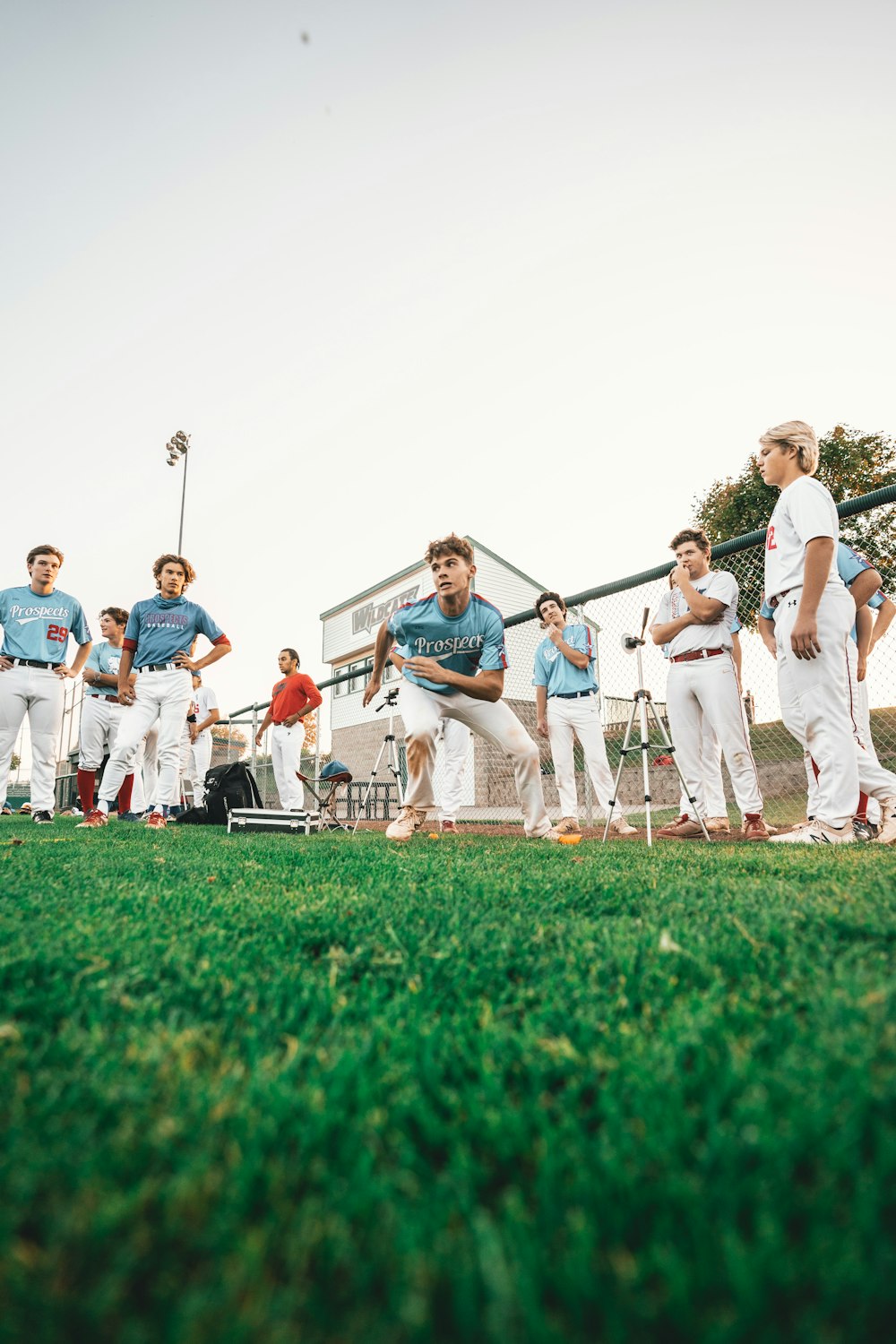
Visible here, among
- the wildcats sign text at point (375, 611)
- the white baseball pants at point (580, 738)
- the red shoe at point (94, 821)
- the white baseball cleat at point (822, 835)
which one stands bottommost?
the white baseball cleat at point (822, 835)

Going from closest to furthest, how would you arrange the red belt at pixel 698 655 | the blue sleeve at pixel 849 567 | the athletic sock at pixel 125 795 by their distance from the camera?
the blue sleeve at pixel 849 567
the red belt at pixel 698 655
the athletic sock at pixel 125 795

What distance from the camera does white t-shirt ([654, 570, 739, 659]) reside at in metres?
5.58

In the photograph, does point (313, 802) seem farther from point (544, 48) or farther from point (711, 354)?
point (544, 48)

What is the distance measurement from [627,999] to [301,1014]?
0.62 m

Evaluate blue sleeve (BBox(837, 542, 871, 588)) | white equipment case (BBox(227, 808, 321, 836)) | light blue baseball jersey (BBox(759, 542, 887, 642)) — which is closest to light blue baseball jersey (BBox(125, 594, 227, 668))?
white equipment case (BBox(227, 808, 321, 836))

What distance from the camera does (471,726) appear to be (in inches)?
222

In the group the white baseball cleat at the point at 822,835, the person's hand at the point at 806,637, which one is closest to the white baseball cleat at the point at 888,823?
the white baseball cleat at the point at 822,835

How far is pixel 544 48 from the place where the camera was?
907 cm

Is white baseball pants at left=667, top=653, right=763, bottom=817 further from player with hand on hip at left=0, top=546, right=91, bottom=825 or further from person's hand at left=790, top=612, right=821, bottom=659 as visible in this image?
player with hand on hip at left=0, top=546, right=91, bottom=825

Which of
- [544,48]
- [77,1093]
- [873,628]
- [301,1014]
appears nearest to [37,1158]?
[77,1093]

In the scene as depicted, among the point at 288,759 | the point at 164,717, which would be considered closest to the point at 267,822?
the point at 164,717

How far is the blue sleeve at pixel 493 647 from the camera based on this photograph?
5.34 metres

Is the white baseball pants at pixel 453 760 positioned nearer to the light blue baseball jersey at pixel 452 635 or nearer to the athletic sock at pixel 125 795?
the light blue baseball jersey at pixel 452 635

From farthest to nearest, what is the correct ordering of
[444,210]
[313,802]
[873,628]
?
[313,802] → [444,210] → [873,628]
